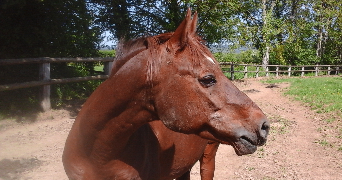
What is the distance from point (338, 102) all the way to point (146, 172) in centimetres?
976

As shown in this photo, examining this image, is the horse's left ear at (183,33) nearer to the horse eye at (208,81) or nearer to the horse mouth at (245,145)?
the horse eye at (208,81)

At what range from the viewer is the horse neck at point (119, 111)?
173cm

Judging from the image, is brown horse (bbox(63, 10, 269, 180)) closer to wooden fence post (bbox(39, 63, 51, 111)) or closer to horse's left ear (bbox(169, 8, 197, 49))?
horse's left ear (bbox(169, 8, 197, 49))

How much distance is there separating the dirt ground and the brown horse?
2.82 metres

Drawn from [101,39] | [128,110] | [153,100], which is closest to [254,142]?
[153,100]

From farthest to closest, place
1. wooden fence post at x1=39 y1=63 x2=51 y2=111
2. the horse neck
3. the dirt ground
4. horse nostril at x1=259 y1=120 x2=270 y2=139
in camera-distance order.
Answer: wooden fence post at x1=39 y1=63 x2=51 y2=111 < the dirt ground < the horse neck < horse nostril at x1=259 y1=120 x2=270 y2=139

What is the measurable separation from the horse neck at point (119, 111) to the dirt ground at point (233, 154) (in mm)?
2904

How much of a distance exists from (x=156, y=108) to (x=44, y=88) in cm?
631

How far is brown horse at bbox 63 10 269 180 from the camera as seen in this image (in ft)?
5.37

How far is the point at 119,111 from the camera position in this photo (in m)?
1.77

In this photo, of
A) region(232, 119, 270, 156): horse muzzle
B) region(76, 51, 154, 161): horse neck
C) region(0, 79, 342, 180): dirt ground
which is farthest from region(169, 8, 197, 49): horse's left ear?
region(0, 79, 342, 180): dirt ground

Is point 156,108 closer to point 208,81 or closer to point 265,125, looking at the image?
point 208,81

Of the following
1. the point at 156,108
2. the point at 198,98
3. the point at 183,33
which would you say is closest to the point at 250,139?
the point at 198,98

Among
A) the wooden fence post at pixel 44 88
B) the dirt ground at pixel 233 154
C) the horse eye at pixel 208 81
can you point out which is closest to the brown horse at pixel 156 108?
the horse eye at pixel 208 81
